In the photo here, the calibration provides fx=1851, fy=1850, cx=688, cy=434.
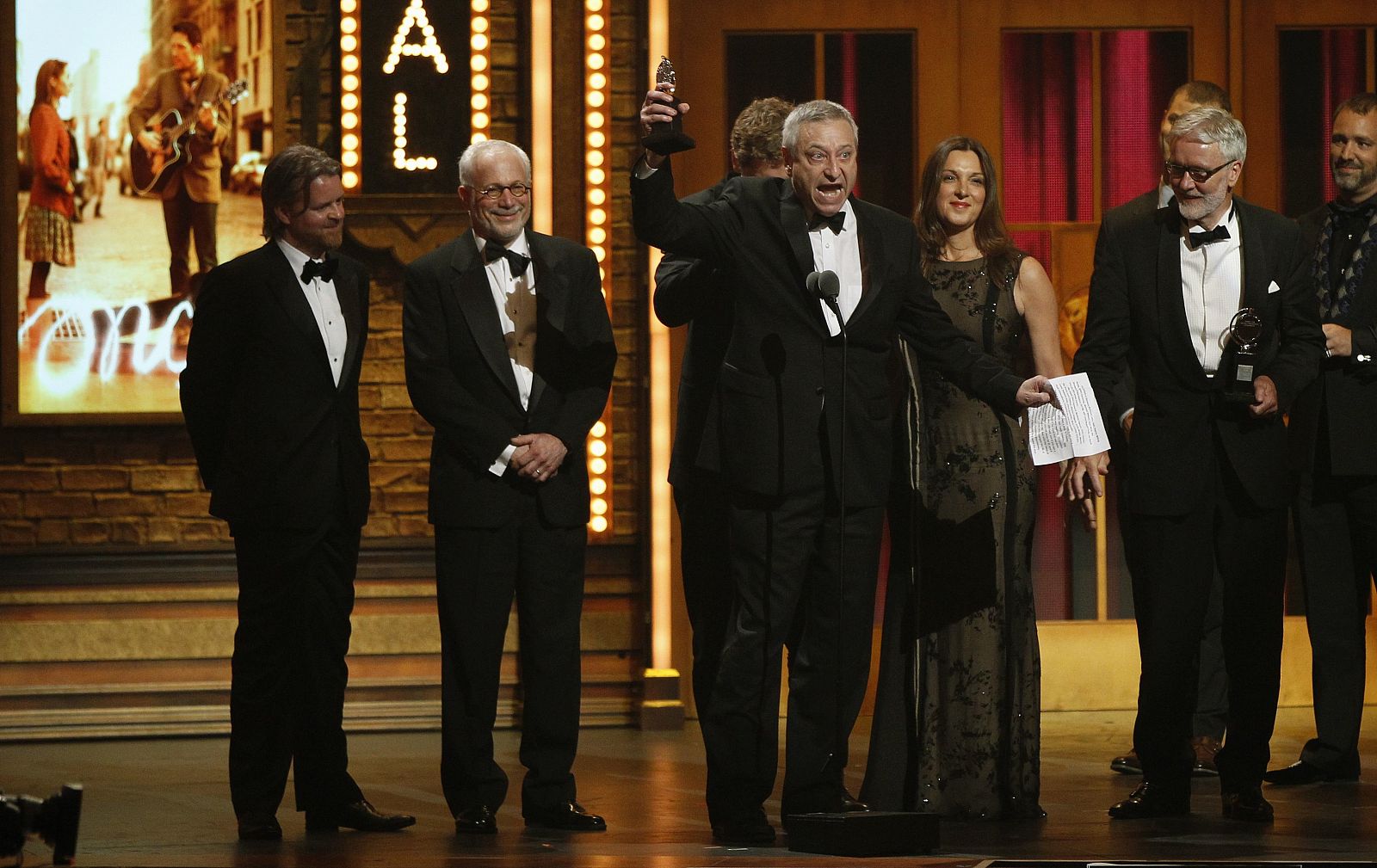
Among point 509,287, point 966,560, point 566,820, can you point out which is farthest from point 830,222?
point 566,820

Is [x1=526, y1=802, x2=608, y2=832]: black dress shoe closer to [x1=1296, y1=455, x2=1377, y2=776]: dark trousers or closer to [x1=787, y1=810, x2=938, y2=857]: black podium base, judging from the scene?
[x1=787, y1=810, x2=938, y2=857]: black podium base

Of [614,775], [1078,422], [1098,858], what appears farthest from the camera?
[614,775]

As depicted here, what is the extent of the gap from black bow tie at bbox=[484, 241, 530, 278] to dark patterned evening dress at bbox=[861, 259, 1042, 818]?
1036 mm

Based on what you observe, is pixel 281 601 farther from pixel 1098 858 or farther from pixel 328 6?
pixel 328 6

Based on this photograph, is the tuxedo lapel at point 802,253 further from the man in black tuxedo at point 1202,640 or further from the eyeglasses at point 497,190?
the man in black tuxedo at point 1202,640

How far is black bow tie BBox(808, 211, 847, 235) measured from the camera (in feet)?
14.9

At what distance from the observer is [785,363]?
4.46 meters

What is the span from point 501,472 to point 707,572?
0.65 metres

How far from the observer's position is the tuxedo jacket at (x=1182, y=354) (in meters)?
4.69

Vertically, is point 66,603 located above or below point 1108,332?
below

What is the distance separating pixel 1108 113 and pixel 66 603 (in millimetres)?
4297

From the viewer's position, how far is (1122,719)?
22.3 feet

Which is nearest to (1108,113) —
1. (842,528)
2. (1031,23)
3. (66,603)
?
(1031,23)

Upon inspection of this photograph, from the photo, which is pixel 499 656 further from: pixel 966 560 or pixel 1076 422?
pixel 1076 422
